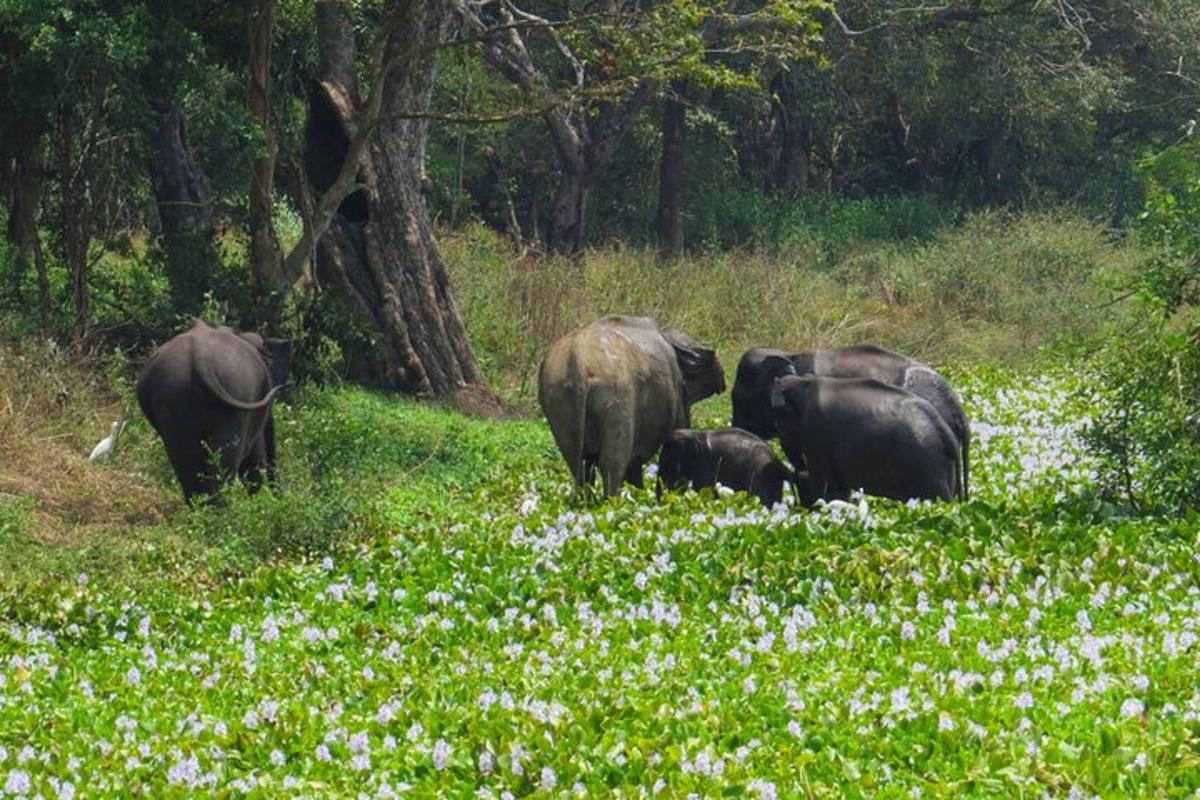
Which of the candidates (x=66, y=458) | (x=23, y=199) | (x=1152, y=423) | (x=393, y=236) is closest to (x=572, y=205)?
(x=393, y=236)

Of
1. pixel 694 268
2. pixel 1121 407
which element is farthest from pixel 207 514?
pixel 694 268

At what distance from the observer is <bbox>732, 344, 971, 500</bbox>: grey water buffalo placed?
15078mm

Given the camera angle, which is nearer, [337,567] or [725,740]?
[725,740]

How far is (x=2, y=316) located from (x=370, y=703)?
11.6m

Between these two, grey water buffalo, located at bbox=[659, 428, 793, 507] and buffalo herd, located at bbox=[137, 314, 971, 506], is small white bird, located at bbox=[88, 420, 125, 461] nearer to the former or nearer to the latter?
buffalo herd, located at bbox=[137, 314, 971, 506]

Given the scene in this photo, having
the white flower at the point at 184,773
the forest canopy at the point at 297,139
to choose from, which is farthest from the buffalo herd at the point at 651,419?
the white flower at the point at 184,773

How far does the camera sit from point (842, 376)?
16.0 meters

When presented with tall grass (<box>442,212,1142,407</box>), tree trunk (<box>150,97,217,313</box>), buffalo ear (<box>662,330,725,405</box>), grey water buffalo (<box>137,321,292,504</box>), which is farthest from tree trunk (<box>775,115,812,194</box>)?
grey water buffalo (<box>137,321,292,504</box>)

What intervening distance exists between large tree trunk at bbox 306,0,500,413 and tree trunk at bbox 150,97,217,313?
124 centimetres

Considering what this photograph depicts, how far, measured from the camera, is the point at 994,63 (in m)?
39.1

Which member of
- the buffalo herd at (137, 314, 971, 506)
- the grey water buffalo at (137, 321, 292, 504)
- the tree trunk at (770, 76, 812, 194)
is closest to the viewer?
the buffalo herd at (137, 314, 971, 506)

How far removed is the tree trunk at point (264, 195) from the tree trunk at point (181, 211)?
0.59 m

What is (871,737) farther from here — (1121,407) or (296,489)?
(296,489)

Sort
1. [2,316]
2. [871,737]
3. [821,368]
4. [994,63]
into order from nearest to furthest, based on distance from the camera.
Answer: [871,737] < [821,368] < [2,316] < [994,63]
